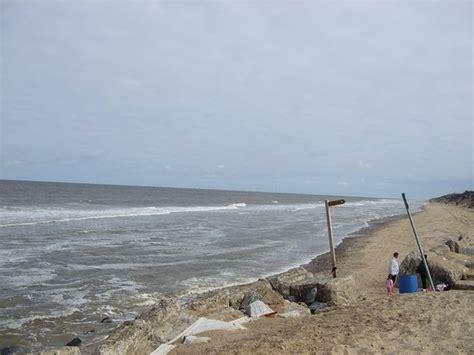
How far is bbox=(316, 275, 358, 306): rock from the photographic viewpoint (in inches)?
377

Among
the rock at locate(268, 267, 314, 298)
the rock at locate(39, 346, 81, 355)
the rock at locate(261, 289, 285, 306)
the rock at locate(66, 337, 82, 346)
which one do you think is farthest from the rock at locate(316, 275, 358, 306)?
the rock at locate(39, 346, 81, 355)

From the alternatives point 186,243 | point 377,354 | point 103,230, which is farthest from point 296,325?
point 103,230

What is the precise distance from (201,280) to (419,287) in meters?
6.73

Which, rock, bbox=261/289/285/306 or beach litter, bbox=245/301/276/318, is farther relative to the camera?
rock, bbox=261/289/285/306

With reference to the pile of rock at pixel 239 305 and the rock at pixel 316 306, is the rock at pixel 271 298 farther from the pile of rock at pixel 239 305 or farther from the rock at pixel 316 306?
the rock at pixel 316 306

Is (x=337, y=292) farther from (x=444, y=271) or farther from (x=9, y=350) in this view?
(x=9, y=350)

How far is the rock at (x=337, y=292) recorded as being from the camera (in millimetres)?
9586

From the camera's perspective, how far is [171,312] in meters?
8.45

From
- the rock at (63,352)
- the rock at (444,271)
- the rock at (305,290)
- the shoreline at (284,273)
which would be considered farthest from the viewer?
the rock at (444,271)

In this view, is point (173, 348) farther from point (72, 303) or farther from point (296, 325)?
point (72, 303)

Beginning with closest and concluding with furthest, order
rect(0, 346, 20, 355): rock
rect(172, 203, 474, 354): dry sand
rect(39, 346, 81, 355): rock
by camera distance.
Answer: rect(39, 346, 81, 355): rock
rect(172, 203, 474, 354): dry sand
rect(0, 346, 20, 355): rock

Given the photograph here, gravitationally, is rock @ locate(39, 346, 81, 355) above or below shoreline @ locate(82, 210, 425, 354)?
above

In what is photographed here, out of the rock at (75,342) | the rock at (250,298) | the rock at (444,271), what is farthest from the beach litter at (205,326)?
the rock at (444,271)

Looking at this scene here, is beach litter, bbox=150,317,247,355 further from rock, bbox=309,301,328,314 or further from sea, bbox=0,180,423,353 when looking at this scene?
sea, bbox=0,180,423,353
